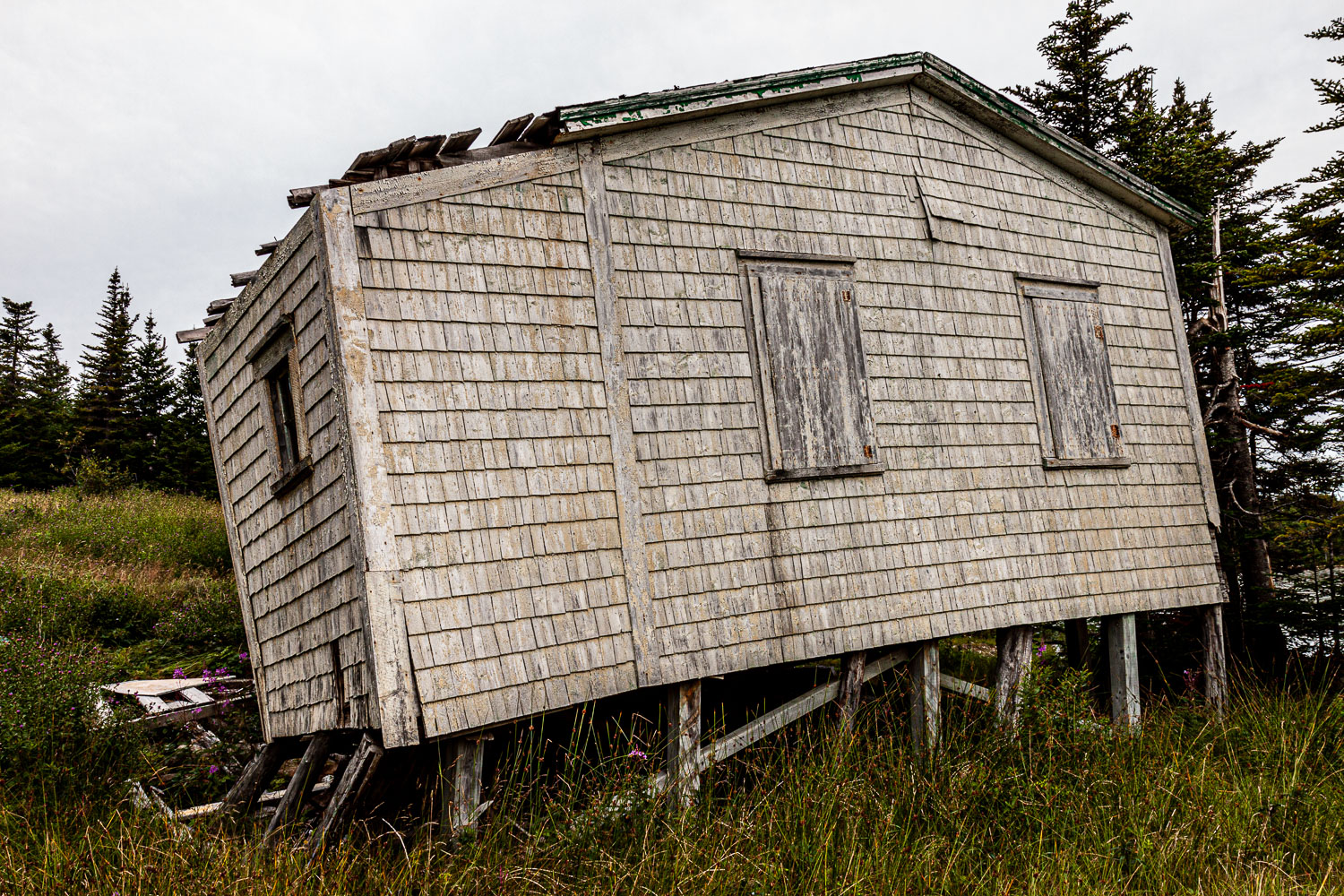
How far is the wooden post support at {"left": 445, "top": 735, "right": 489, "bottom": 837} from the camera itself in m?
6.36

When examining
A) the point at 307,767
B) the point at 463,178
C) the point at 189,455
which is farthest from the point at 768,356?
the point at 189,455

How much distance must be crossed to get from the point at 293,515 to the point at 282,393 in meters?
0.91

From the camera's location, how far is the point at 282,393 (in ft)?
25.2

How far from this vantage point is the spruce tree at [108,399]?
32031mm

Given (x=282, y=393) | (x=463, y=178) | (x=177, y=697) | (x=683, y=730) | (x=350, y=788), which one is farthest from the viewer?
(x=177, y=697)

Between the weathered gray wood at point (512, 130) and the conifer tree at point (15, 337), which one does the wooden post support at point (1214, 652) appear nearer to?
the weathered gray wood at point (512, 130)

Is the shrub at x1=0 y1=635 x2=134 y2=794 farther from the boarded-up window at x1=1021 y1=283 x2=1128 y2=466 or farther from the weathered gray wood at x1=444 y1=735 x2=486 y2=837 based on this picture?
the boarded-up window at x1=1021 y1=283 x2=1128 y2=466

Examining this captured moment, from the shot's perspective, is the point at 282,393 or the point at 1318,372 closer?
the point at 282,393

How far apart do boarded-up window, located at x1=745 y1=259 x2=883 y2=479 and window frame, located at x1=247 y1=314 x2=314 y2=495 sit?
318 centimetres

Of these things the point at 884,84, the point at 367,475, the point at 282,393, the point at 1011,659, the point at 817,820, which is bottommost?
the point at 817,820

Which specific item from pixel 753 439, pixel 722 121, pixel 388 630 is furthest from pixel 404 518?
pixel 722 121

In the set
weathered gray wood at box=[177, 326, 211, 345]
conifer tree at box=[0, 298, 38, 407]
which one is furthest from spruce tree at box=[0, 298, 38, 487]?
weathered gray wood at box=[177, 326, 211, 345]

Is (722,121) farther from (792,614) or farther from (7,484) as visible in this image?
(7,484)

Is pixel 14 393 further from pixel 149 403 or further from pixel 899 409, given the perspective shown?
pixel 899 409
